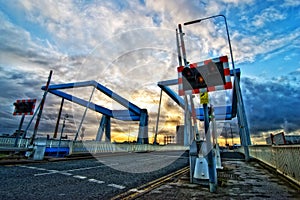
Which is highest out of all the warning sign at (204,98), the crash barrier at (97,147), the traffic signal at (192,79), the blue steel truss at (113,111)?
the blue steel truss at (113,111)

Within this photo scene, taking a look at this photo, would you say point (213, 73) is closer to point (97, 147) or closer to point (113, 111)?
point (97, 147)

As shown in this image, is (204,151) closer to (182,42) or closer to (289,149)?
(289,149)

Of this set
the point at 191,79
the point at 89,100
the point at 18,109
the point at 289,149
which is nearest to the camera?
the point at 191,79

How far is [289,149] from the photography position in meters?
4.74

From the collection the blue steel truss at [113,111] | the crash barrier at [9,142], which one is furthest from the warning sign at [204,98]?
the blue steel truss at [113,111]

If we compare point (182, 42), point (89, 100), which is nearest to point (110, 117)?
point (89, 100)

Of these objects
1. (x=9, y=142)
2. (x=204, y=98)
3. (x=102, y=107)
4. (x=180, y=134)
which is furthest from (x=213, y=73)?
(x=180, y=134)

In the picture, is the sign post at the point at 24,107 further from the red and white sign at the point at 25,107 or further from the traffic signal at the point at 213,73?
the traffic signal at the point at 213,73

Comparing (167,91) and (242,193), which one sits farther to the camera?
(167,91)

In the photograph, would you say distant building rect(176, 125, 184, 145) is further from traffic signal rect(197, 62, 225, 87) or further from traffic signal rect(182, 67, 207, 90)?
traffic signal rect(197, 62, 225, 87)

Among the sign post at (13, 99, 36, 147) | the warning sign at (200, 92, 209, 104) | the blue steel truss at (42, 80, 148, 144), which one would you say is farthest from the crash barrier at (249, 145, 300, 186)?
the blue steel truss at (42, 80, 148, 144)

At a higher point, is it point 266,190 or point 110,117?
point 110,117

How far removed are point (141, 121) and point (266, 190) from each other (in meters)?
32.5

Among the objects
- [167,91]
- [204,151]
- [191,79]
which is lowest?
[204,151]
